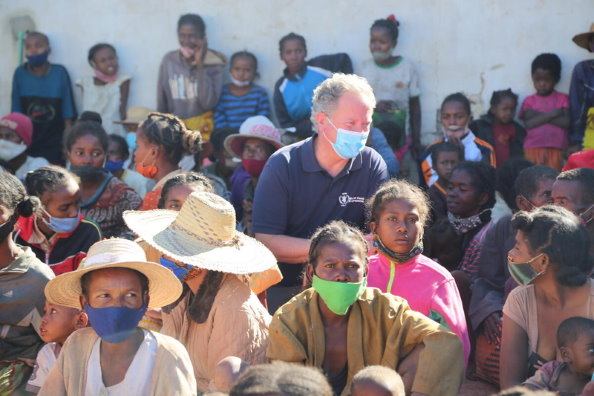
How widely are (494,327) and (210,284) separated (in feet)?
5.97

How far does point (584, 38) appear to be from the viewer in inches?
310

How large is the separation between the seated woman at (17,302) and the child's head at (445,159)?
11.4 feet

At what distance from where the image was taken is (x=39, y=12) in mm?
10141

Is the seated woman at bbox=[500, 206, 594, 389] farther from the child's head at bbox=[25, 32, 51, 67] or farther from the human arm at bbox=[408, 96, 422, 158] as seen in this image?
the child's head at bbox=[25, 32, 51, 67]

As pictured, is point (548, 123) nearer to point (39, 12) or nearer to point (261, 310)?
point (261, 310)

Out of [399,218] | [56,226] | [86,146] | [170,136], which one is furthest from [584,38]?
[56,226]

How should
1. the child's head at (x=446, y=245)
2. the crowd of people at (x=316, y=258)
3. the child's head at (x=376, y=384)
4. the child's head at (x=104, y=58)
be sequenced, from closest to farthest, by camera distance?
the child's head at (x=376, y=384), the crowd of people at (x=316, y=258), the child's head at (x=446, y=245), the child's head at (x=104, y=58)

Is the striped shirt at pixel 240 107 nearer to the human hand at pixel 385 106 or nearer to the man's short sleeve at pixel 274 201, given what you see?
the human hand at pixel 385 106

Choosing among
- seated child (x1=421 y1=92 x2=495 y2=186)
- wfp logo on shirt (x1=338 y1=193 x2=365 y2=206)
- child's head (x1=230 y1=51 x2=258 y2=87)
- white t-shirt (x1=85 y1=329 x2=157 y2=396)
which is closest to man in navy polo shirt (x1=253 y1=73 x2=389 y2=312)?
wfp logo on shirt (x1=338 y1=193 x2=365 y2=206)

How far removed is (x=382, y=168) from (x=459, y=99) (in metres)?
2.61

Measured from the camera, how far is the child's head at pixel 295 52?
344 inches

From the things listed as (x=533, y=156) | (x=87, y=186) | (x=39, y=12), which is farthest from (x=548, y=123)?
(x=39, y=12)

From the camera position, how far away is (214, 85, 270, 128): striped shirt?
29.5 feet

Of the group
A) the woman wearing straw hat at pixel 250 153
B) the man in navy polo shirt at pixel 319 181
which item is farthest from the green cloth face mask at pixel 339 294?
the woman wearing straw hat at pixel 250 153
